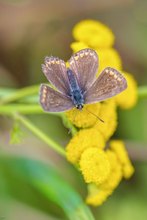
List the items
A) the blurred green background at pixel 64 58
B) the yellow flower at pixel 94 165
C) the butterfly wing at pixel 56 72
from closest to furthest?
the butterfly wing at pixel 56 72 < the yellow flower at pixel 94 165 < the blurred green background at pixel 64 58

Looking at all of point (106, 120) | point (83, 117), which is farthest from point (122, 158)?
point (83, 117)

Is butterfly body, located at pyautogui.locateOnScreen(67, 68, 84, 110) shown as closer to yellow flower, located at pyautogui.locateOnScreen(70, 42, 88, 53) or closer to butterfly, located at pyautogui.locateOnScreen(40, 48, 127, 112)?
butterfly, located at pyautogui.locateOnScreen(40, 48, 127, 112)

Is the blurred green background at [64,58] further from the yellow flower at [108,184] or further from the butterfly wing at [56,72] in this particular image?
the butterfly wing at [56,72]

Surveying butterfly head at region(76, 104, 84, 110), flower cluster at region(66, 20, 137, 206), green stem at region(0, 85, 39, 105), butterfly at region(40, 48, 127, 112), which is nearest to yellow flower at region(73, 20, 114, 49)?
flower cluster at region(66, 20, 137, 206)

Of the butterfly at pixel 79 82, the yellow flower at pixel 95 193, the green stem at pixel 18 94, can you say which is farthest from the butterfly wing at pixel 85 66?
the yellow flower at pixel 95 193

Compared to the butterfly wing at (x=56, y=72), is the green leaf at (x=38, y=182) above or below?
below

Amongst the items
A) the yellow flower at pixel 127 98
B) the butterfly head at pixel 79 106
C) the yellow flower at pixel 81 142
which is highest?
the butterfly head at pixel 79 106

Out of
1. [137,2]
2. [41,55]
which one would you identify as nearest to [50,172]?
[41,55]

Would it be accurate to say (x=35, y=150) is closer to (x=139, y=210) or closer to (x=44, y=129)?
(x=44, y=129)
